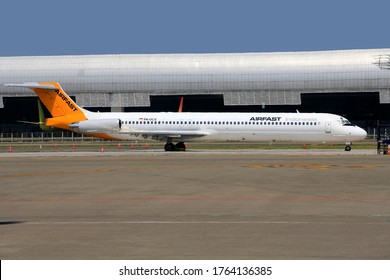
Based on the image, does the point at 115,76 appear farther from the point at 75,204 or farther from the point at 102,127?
the point at 75,204

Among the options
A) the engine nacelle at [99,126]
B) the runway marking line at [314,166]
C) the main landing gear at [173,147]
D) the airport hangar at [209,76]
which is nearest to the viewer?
the runway marking line at [314,166]

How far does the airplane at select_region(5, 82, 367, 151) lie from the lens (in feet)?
193

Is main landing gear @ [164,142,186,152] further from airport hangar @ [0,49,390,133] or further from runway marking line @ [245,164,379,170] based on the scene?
airport hangar @ [0,49,390,133]

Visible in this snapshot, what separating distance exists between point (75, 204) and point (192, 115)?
3958cm

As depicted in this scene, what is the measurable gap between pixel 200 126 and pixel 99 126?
26.6 ft

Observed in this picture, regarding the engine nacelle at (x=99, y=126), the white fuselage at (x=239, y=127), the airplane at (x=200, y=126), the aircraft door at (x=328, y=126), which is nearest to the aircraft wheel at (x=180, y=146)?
the airplane at (x=200, y=126)

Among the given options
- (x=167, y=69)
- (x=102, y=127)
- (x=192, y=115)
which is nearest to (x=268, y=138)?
(x=192, y=115)

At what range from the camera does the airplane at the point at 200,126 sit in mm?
58844

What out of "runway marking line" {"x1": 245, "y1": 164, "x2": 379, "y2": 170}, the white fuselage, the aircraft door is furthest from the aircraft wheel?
"runway marking line" {"x1": 245, "y1": 164, "x2": 379, "y2": 170}

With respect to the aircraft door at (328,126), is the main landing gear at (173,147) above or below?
below

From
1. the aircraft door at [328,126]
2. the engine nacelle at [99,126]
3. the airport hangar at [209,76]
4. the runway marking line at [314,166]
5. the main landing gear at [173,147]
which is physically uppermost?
the airport hangar at [209,76]

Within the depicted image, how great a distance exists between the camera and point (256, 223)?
17.3m

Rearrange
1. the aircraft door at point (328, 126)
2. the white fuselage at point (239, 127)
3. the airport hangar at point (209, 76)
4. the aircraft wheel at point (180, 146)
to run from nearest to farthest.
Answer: the aircraft door at point (328, 126)
the white fuselage at point (239, 127)
the aircraft wheel at point (180, 146)
the airport hangar at point (209, 76)

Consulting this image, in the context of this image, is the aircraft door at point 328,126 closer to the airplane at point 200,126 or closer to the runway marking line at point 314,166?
the airplane at point 200,126
